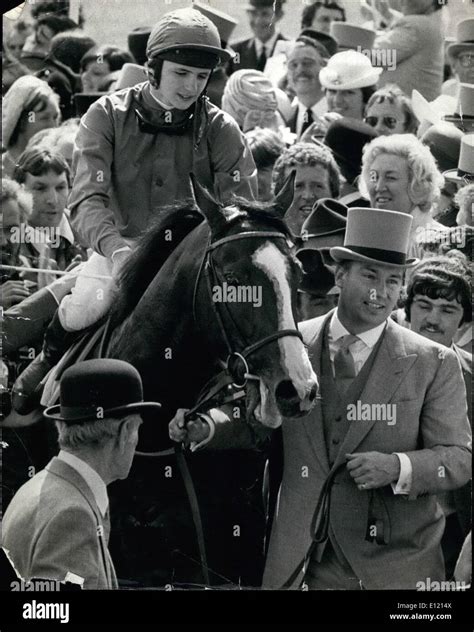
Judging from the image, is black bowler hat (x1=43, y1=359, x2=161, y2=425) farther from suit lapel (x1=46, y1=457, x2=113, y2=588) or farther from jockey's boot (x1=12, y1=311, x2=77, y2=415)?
jockey's boot (x1=12, y1=311, x2=77, y2=415)

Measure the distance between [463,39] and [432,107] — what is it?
394 millimetres

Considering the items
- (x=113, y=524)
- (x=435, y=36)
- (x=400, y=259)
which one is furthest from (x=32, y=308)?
(x=435, y=36)

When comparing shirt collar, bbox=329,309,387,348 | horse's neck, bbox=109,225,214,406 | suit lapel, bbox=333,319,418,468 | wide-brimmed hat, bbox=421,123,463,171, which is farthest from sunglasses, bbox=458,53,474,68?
horse's neck, bbox=109,225,214,406

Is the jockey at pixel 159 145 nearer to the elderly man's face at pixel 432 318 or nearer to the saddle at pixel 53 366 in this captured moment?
the saddle at pixel 53 366

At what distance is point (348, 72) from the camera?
8.12 metres

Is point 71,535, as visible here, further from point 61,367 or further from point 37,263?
point 37,263

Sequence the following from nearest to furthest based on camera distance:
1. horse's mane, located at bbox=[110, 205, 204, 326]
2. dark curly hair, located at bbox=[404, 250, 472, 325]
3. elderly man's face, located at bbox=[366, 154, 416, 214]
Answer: horse's mane, located at bbox=[110, 205, 204, 326]
dark curly hair, located at bbox=[404, 250, 472, 325]
elderly man's face, located at bbox=[366, 154, 416, 214]

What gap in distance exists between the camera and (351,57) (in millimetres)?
8055

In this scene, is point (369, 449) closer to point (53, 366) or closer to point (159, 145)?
point (53, 366)

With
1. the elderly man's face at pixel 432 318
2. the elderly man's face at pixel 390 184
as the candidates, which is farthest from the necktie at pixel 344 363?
the elderly man's face at pixel 390 184

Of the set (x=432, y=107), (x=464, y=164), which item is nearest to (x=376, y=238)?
(x=464, y=164)

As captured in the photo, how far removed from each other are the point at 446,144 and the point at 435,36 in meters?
0.60

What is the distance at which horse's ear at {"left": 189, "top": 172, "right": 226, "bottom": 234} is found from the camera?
702 cm

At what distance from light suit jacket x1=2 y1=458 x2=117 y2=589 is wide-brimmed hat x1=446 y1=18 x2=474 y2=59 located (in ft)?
11.1
